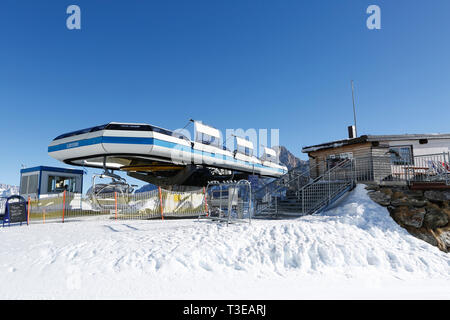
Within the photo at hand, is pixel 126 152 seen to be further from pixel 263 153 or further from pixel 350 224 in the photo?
pixel 263 153

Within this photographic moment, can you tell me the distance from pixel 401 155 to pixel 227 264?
492 inches

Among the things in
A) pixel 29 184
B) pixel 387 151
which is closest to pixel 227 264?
pixel 387 151

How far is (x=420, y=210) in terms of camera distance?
956 cm

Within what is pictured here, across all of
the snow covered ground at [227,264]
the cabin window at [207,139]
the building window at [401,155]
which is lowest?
the snow covered ground at [227,264]

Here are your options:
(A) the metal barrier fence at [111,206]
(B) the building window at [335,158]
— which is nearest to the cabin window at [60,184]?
(A) the metal barrier fence at [111,206]

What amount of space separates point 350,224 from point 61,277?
335 inches

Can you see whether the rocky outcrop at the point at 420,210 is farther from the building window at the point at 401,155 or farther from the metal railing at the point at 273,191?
the metal railing at the point at 273,191

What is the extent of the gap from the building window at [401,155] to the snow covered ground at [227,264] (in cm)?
628

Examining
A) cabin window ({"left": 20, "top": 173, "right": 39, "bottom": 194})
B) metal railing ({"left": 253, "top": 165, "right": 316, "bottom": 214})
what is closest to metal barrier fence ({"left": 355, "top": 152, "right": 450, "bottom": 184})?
metal railing ({"left": 253, "top": 165, "right": 316, "bottom": 214})

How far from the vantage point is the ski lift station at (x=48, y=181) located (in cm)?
1852

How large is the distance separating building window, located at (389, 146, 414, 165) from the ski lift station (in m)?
22.0

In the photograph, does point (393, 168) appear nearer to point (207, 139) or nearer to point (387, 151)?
point (387, 151)

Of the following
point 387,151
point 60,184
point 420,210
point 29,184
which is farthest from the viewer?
point 60,184
